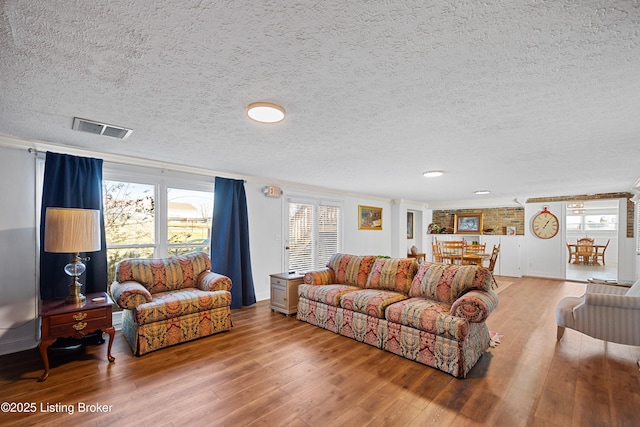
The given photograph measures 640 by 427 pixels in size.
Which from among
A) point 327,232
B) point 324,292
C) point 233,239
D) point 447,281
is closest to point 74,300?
point 233,239

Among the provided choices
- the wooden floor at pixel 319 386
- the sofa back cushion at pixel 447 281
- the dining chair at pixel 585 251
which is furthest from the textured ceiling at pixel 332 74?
the dining chair at pixel 585 251

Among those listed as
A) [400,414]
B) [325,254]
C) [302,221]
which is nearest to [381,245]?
[325,254]

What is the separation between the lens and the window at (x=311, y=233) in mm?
5598

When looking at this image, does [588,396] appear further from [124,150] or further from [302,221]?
[124,150]

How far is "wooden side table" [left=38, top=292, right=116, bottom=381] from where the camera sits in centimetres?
240

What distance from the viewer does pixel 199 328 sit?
10.7ft

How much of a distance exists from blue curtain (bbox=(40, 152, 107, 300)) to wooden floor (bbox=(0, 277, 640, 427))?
680 mm

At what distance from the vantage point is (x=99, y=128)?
2533mm

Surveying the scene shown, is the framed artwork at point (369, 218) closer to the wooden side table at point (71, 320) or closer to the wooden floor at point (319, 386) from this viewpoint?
the wooden floor at point (319, 386)

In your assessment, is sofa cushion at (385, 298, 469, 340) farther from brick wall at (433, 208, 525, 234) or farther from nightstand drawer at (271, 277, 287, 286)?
brick wall at (433, 208, 525, 234)

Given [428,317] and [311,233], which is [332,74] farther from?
[311,233]

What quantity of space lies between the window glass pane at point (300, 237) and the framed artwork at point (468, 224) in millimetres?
5422

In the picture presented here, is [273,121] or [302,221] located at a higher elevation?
[273,121]

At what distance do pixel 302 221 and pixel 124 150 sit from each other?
3240mm
